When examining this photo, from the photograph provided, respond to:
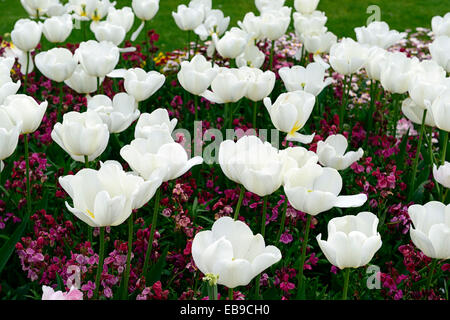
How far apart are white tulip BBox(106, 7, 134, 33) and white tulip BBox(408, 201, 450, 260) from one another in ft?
9.78

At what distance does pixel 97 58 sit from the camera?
354 centimetres

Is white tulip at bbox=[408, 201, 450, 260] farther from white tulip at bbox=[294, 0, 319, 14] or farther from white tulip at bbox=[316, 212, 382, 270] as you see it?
white tulip at bbox=[294, 0, 319, 14]

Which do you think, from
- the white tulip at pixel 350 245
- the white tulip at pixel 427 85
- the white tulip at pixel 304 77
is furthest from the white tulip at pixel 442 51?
the white tulip at pixel 350 245

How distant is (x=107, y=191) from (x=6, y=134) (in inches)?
26.8

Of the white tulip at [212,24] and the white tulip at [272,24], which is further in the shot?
the white tulip at [212,24]

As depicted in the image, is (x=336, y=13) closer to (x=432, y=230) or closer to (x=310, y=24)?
(x=310, y=24)

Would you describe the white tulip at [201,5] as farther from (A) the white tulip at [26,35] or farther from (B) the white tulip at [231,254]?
(B) the white tulip at [231,254]

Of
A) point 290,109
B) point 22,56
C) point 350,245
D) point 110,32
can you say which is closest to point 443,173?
point 290,109

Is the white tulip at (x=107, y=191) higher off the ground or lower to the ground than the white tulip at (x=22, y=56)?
lower

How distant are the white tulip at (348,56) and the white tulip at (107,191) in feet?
6.84

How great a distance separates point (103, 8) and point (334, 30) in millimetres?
4115

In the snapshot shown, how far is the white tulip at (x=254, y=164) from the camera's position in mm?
2150

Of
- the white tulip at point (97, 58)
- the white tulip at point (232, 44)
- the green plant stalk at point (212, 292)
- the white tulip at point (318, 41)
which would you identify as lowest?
the green plant stalk at point (212, 292)

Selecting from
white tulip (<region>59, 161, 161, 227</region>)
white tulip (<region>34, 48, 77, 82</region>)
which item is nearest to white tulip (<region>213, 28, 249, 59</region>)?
white tulip (<region>34, 48, 77, 82</region>)
